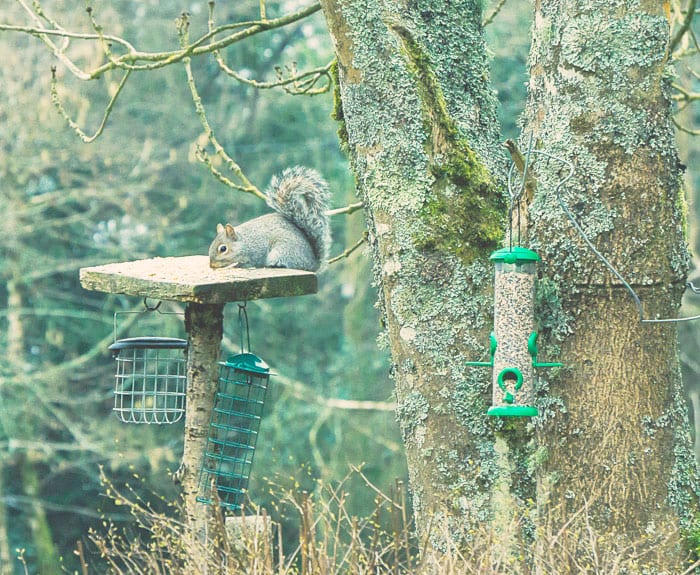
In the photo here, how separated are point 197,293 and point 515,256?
0.95m

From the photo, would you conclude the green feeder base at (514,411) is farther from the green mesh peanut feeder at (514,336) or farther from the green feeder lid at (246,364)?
the green feeder lid at (246,364)

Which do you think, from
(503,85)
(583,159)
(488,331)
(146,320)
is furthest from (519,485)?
(503,85)

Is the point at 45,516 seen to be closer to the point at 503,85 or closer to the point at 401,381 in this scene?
the point at 503,85

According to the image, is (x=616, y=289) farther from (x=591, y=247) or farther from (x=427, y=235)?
(x=427, y=235)

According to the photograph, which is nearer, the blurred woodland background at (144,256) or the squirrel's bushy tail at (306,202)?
the squirrel's bushy tail at (306,202)

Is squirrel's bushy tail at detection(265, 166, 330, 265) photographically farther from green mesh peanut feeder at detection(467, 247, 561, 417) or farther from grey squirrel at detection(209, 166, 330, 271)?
green mesh peanut feeder at detection(467, 247, 561, 417)

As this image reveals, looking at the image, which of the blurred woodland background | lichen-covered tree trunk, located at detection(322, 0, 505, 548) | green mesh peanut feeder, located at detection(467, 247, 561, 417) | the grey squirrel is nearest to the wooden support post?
the grey squirrel

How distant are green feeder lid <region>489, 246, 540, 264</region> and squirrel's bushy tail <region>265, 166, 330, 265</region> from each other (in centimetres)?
165

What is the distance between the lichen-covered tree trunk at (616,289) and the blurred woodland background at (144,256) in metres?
6.53

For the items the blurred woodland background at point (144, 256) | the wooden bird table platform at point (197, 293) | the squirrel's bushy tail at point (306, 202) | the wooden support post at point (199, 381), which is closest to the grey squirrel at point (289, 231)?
the squirrel's bushy tail at point (306, 202)

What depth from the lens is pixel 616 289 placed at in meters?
2.21

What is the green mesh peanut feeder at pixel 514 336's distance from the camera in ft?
7.26

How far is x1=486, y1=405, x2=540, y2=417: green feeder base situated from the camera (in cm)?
221

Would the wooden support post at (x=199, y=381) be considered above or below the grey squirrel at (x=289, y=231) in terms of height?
below
